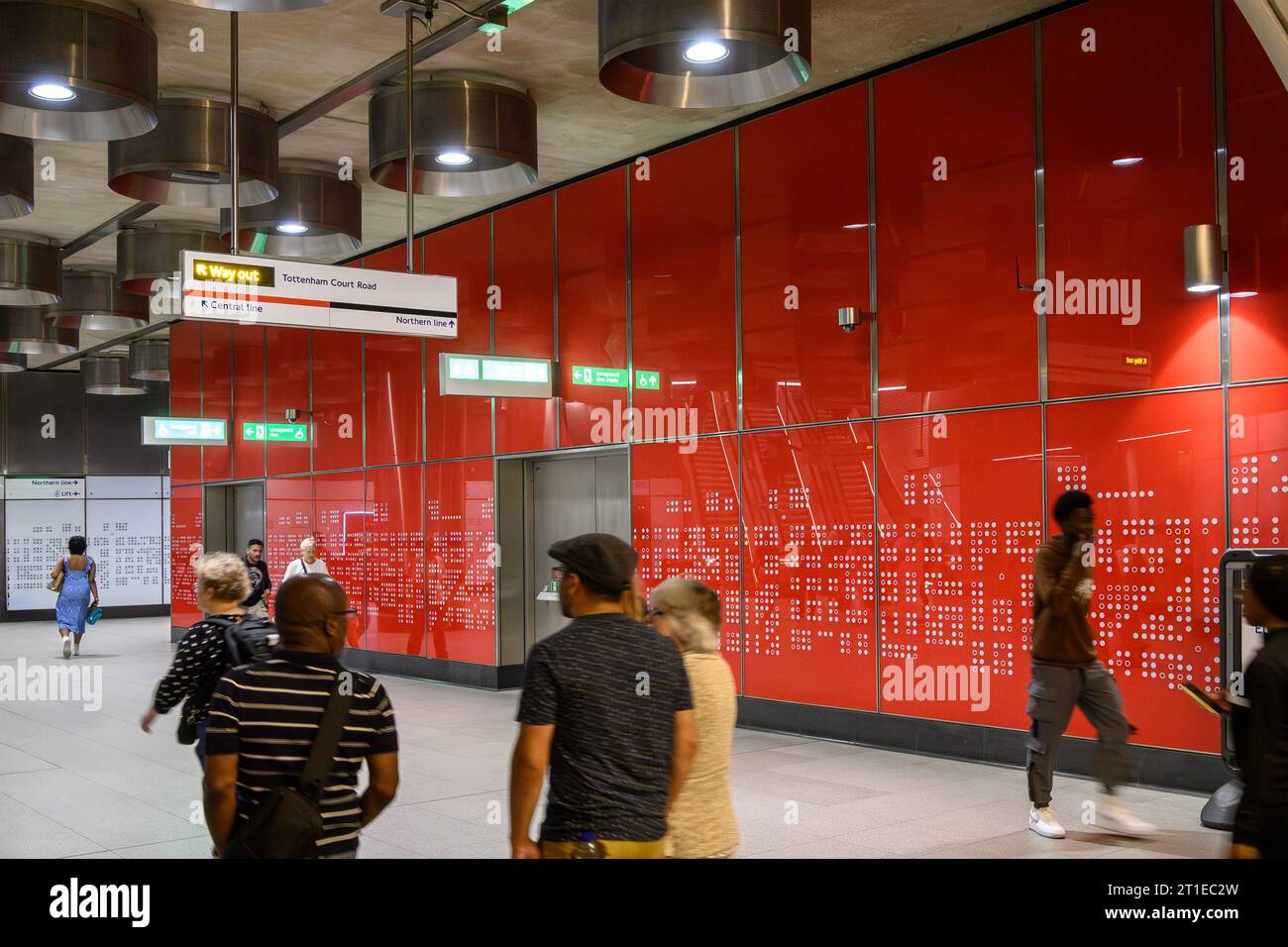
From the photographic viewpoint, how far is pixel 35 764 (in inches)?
330

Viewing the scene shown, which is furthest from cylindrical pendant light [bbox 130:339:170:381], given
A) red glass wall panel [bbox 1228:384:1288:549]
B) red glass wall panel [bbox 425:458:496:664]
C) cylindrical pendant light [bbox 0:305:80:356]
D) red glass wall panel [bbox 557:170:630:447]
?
red glass wall panel [bbox 1228:384:1288:549]

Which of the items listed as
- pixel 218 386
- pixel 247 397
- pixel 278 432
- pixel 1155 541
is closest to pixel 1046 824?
pixel 1155 541

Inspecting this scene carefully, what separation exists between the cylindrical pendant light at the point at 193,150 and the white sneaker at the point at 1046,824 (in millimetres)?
6941

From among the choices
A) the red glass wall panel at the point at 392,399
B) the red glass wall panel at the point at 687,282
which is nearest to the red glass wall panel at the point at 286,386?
the red glass wall panel at the point at 392,399

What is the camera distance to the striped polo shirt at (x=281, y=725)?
9.30 feet

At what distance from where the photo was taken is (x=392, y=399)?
14.0 metres

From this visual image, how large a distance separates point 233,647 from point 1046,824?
4040mm

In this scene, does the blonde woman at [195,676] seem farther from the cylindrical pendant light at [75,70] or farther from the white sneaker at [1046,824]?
the cylindrical pendant light at [75,70]

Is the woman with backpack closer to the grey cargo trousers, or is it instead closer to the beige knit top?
the beige knit top

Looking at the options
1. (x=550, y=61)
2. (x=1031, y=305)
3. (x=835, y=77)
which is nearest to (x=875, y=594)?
(x=1031, y=305)

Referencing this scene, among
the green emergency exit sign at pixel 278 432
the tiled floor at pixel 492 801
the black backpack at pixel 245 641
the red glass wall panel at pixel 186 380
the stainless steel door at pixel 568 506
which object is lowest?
the tiled floor at pixel 492 801

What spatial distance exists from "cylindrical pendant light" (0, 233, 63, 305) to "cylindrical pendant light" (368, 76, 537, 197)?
20.3 ft

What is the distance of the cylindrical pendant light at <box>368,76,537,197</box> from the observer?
8.66 metres

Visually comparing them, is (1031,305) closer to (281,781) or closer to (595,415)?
(595,415)
